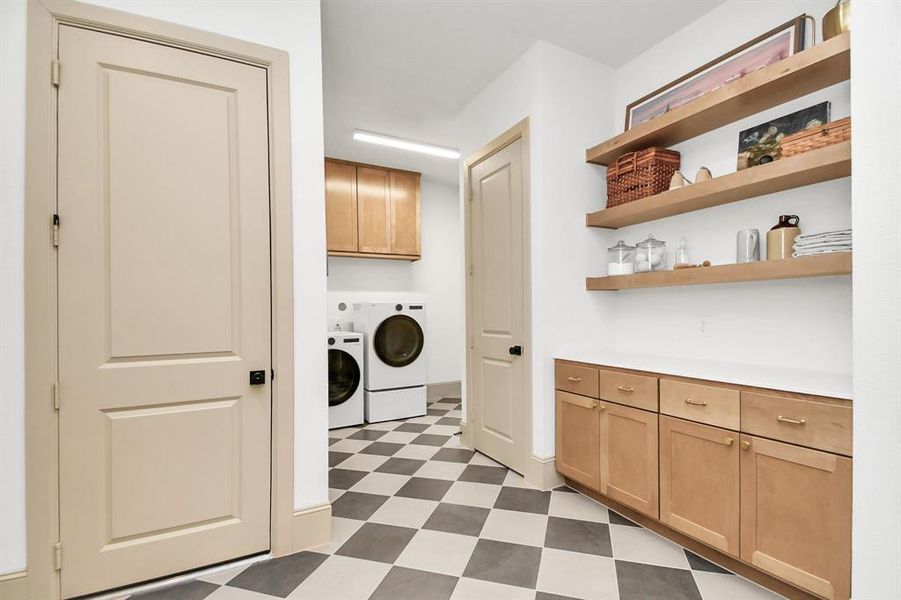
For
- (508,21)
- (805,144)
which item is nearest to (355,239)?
(508,21)

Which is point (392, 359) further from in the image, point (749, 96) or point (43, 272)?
point (749, 96)

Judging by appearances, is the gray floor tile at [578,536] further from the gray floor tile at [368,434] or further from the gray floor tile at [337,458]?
the gray floor tile at [368,434]

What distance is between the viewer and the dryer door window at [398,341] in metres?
4.45

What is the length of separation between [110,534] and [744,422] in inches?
107

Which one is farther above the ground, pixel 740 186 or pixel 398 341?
pixel 740 186

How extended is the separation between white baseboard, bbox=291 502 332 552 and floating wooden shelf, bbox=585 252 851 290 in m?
2.17

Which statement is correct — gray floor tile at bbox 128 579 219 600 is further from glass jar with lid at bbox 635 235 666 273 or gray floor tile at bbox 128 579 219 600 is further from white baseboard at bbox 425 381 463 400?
white baseboard at bbox 425 381 463 400

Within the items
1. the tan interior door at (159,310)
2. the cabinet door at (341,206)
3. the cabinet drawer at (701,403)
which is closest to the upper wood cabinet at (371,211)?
the cabinet door at (341,206)

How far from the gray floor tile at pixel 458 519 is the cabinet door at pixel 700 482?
0.94 metres

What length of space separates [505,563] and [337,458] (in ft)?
5.93

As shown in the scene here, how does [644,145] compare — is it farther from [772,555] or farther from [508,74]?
[772,555]

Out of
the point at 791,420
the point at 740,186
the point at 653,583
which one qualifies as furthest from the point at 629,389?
the point at 740,186

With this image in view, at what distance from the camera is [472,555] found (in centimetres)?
200

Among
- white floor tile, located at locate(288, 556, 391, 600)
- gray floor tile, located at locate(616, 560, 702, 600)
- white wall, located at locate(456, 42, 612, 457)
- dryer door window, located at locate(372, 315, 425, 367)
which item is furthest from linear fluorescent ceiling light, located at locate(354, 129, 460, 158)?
gray floor tile, located at locate(616, 560, 702, 600)
